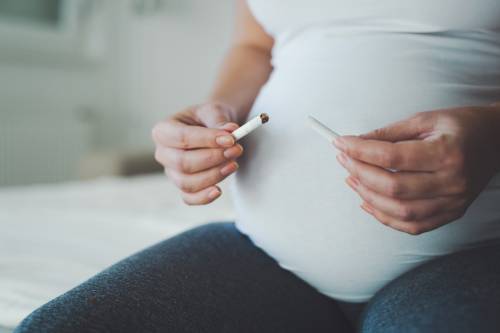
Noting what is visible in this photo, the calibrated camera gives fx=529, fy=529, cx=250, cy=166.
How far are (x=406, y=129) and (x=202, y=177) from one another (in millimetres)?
223

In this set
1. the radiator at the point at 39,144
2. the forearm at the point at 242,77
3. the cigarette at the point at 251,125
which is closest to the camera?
the cigarette at the point at 251,125

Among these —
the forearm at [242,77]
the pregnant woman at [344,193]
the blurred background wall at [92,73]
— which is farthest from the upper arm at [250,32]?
the blurred background wall at [92,73]

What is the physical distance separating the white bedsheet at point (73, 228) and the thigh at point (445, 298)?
425mm

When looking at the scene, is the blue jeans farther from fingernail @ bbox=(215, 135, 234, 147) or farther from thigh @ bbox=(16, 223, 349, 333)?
fingernail @ bbox=(215, 135, 234, 147)

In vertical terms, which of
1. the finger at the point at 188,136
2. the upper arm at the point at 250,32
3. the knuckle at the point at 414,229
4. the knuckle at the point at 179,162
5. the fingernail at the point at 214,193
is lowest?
the knuckle at the point at 414,229

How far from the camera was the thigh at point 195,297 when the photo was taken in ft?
1.46

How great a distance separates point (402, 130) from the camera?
1.39ft

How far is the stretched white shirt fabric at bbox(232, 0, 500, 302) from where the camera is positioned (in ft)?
1.67

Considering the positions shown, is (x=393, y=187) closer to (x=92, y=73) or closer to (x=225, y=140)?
(x=225, y=140)

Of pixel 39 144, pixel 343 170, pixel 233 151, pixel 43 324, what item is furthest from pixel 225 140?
pixel 39 144

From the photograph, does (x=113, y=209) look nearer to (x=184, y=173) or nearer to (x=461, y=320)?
(x=184, y=173)

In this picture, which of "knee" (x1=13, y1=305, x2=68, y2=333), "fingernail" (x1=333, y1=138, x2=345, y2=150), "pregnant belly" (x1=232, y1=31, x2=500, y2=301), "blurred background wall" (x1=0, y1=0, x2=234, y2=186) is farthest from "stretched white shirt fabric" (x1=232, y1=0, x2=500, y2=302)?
"blurred background wall" (x1=0, y1=0, x2=234, y2=186)

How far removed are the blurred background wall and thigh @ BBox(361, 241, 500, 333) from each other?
174 cm

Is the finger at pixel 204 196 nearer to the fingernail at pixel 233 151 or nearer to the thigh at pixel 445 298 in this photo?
the fingernail at pixel 233 151
